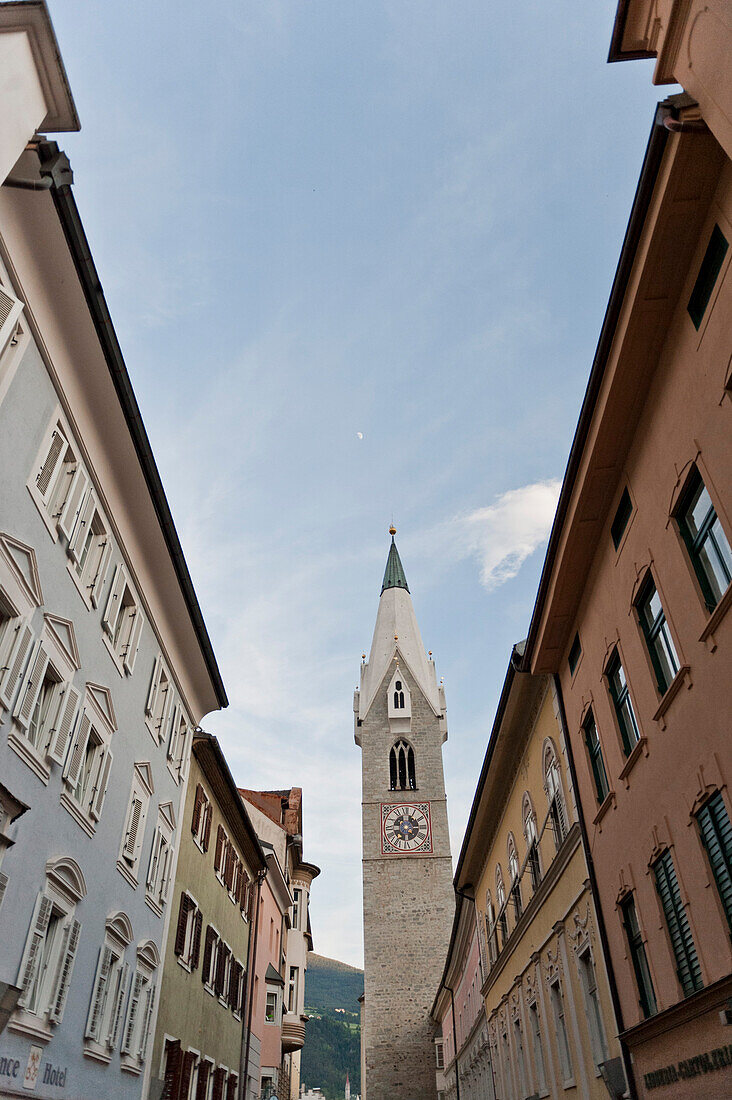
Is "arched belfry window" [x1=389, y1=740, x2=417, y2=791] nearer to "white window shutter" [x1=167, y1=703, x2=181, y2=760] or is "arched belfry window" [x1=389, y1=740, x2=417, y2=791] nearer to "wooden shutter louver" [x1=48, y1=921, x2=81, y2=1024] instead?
"white window shutter" [x1=167, y1=703, x2=181, y2=760]

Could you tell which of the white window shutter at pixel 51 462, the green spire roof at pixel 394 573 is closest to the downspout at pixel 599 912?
the white window shutter at pixel 51 462

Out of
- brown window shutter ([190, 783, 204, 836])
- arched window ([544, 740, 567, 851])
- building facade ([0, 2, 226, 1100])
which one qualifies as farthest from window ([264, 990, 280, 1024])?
arched window ([544, 740, 567, 851])

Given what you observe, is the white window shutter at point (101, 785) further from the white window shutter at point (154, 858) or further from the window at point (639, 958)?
the window at point (639, 958)

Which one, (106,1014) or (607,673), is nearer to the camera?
(607,673)

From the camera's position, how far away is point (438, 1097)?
1938 inches

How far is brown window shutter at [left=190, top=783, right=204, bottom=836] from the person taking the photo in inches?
844

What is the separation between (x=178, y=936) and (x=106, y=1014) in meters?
5.38

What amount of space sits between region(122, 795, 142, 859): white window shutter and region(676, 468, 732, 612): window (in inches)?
457

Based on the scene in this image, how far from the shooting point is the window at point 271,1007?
33500 millimetres

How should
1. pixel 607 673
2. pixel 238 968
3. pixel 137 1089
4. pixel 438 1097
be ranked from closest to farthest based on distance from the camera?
pixel 607 673
pixel 137 1089
pixel 238 968
pixel 438 1097

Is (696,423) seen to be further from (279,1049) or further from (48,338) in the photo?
(279,1049)

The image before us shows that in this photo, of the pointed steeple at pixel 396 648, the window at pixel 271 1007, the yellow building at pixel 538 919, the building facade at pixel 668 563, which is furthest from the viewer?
the pointed steeple at pixel 396 648

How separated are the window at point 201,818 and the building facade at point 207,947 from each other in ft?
0.09

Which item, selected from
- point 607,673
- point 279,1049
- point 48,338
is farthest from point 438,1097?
point 48,338
